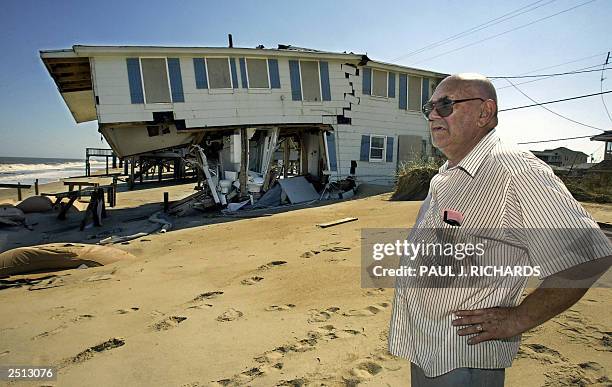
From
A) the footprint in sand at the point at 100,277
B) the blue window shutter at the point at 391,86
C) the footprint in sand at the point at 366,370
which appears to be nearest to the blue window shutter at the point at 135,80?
the footprint in sand at the point at 100,277

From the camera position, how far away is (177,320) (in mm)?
4246

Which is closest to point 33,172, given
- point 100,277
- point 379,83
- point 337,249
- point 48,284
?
point 379,83

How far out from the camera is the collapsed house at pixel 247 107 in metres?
13.5

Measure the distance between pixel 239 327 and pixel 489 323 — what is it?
305 cm

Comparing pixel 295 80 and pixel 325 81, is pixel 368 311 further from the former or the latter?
pixel 325 81

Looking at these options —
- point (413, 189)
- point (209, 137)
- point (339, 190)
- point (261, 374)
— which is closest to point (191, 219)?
point (209, 137)

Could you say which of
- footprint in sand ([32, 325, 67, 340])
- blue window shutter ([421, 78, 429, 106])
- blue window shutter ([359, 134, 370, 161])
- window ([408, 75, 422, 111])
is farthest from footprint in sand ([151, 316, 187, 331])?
blue window shutter ([421, 78, 429, 106])

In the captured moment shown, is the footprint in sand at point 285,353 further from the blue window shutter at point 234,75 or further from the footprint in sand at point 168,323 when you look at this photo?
the blue window shutter at point 234,75

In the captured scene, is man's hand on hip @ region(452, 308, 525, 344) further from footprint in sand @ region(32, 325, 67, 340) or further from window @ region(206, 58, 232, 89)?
window @ region(206, 58, 232, 89)

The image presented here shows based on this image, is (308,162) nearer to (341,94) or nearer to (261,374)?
(341,94)

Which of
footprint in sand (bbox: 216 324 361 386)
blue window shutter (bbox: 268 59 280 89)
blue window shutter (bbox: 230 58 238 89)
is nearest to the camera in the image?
footprint in sand (bbox: 216 324 361 386)

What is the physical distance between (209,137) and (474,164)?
1570 centimetres

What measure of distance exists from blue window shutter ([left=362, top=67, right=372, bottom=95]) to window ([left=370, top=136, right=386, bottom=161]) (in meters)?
2.33

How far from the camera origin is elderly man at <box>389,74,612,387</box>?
126cm
